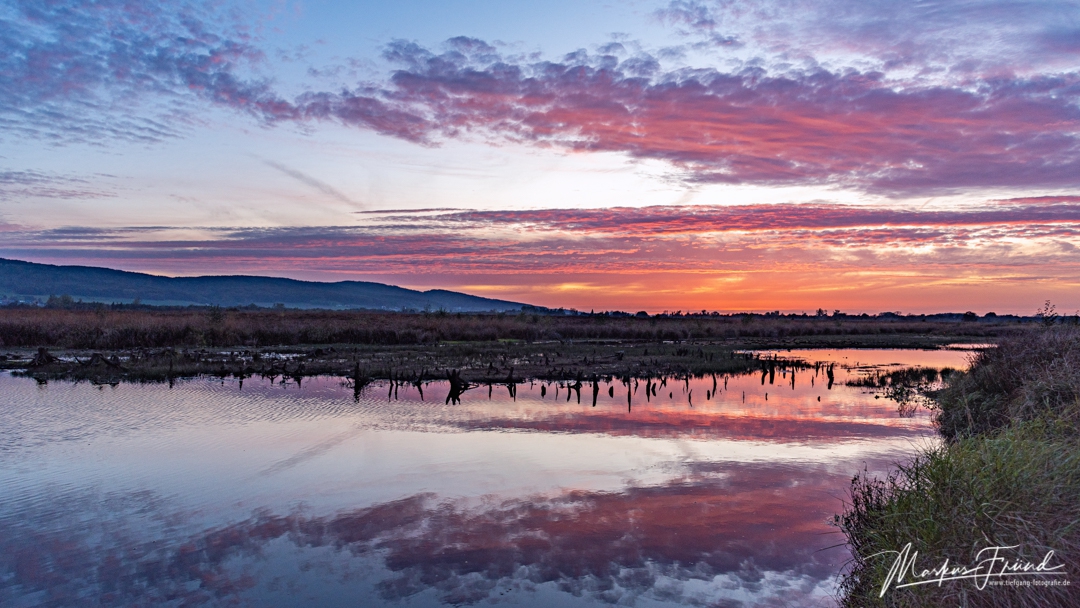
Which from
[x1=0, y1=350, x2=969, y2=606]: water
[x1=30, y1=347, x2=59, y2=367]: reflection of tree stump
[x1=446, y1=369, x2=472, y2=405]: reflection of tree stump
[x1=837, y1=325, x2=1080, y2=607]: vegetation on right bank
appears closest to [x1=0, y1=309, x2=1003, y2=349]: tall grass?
[x1=30, y1=347, x2=59, y2=367]: reflection of tree stump

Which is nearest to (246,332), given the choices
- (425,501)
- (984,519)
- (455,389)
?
(455,389)

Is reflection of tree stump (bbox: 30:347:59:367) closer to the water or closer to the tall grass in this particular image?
the tall grass

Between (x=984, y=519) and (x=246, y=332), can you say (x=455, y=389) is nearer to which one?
(x=984, y=519)

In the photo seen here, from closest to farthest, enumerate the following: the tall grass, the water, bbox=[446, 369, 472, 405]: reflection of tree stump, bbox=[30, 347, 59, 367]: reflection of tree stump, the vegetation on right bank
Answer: the vegetation on right bank, the water, bbox=[446, 369, 472, 405]: reflection of tree stump, bbox=[30, 347, 59, 367]: reflection of tree stump, the tall grass

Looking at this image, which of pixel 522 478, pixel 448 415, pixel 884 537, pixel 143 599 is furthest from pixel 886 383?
pixel 143 599

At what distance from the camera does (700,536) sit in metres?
10.1

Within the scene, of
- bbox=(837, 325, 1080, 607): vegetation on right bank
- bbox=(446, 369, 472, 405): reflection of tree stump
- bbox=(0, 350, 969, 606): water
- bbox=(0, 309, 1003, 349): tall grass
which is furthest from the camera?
bbox=(0, 309, 1003, 349): tall grass

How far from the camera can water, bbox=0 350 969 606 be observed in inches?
332

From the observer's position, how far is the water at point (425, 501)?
8.44m

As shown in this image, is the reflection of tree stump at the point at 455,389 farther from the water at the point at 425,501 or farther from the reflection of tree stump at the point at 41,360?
the reflection of tree stump at the point at 41,360

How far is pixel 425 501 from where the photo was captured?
463 inches

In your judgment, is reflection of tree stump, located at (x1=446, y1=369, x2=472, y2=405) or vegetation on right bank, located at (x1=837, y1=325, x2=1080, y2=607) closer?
vegetation on right bank, located at (x1=837, y1=325, x2=1080, y2=607)

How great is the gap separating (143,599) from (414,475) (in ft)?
19.8

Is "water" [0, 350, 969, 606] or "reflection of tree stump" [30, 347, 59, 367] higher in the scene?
"reflection of tree stump" [30, 347, 59, 367]
